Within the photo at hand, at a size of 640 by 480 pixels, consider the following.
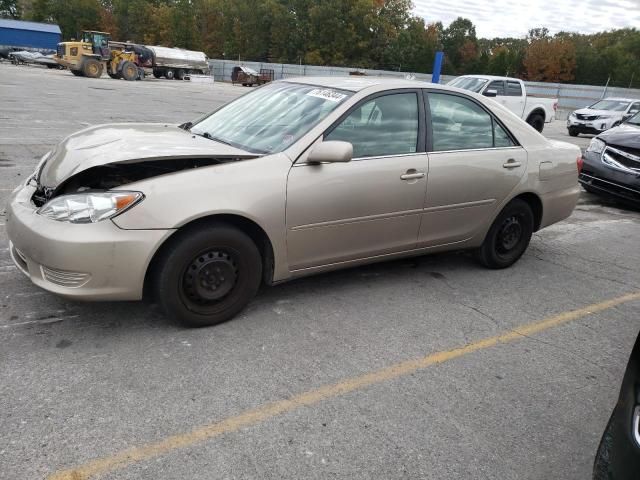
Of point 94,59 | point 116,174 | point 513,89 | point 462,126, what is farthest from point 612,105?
point 94,59

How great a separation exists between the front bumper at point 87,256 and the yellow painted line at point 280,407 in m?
1.02

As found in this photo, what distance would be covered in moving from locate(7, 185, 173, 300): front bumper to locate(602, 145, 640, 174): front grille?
7.09 metres

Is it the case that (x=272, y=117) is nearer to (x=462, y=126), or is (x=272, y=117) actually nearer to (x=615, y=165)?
(x=462, y=126)

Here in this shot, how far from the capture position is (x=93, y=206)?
9.97ft

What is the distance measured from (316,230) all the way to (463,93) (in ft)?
6.40

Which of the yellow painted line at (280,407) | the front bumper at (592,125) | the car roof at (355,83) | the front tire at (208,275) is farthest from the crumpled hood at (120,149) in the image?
the front bumper at (592,125)

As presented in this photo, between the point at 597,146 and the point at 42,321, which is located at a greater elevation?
the point at 597,146

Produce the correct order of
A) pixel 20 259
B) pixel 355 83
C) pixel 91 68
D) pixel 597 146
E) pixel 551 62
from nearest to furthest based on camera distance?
pixel 20 259, pixel 355 83, pixel 597 146, pixel 91 68, pixel 551 62

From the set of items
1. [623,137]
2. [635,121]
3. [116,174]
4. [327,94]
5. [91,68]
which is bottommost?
[116,174]

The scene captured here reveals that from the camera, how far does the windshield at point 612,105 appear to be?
20.3 metres

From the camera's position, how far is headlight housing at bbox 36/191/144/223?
3.03m

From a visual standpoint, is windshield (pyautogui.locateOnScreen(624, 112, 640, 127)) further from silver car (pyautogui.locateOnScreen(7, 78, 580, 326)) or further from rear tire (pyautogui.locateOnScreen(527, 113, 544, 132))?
rear tire (pyautogui.locateOnScreen(527, 113, 544, 132))

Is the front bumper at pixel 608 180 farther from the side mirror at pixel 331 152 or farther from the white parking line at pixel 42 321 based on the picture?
the white parking line at pixel 42 321

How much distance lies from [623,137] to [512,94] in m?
10.1
